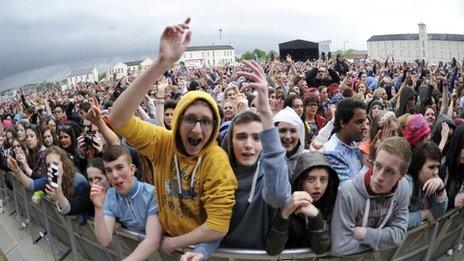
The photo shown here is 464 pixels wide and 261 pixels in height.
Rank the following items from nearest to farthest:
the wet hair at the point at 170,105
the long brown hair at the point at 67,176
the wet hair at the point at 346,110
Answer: the wet hair at the point at 346,110 → the long brown hair at the point at 67,176 → the wet hair at the point at 170,105

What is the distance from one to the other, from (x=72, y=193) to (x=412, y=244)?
10.5 ft

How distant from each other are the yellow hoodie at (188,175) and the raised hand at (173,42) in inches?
11.2

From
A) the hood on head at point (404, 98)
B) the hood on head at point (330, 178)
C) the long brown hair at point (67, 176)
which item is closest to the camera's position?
the hood on head at point (330, 178)

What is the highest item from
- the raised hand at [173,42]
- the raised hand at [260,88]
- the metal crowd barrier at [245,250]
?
the raised hand at [173,42]

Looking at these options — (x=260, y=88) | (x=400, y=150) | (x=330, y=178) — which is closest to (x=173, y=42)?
(x=260, y=88)

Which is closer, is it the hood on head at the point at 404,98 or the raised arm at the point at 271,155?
the raised arm at the point at 271,155

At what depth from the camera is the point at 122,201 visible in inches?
129

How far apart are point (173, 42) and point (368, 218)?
1827 mm

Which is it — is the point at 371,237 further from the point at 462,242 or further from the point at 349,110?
the point at 462,242

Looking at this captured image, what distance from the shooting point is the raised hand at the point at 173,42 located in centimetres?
238

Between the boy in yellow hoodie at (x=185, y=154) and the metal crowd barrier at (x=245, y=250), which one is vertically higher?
the boy in yellow hoodie at (x=185, y=154)

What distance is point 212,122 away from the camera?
257 cm

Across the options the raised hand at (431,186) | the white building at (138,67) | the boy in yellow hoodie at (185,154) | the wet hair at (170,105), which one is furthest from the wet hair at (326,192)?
the white building at (138,67)

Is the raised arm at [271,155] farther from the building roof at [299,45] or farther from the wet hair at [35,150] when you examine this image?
the building roof at [299,45]
